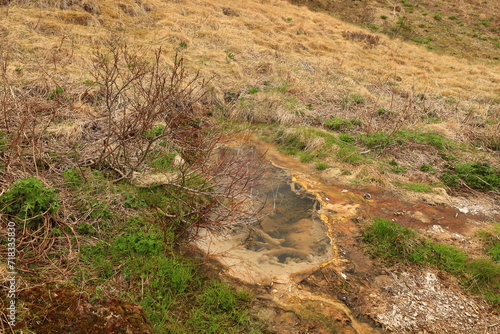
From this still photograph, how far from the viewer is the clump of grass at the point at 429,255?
140 inches

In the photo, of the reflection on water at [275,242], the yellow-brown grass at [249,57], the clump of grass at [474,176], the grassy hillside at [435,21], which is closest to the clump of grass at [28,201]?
the reflection on water at [275,242]

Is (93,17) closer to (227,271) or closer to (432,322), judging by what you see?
(227,271)

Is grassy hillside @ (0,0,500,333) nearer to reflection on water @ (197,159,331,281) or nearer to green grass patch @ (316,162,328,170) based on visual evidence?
green grass patch @ (316,162,328,170)

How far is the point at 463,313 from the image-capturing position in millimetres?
3246

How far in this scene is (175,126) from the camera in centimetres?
588

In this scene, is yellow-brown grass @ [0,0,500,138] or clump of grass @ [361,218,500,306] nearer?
clump of grass @ [361,218,500,306]

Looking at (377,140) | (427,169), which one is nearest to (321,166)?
(377,140)

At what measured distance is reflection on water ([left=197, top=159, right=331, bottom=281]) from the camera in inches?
144

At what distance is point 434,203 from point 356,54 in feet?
34.5

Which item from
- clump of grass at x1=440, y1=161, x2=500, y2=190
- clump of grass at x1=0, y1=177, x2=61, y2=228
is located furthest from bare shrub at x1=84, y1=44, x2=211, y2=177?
clump of grass at x1=440, y1=161, x2=500, y2=190

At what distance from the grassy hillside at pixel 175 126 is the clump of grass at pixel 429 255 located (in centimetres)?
154

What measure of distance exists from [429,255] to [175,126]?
4.65 metres

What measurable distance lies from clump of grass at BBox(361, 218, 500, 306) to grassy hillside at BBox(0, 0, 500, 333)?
1.54 metres

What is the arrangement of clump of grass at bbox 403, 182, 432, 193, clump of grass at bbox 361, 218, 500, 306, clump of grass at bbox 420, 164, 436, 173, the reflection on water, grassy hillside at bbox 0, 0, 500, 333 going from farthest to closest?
clump of grass at bbox 420, 164, 436, 173, clump of grass at bbox 403, 182, 432, 193, the reflection on water, clump of grass at bbox 361, 218, 500, 306, grassy hillside at bbox 0, 0, 500, 333
